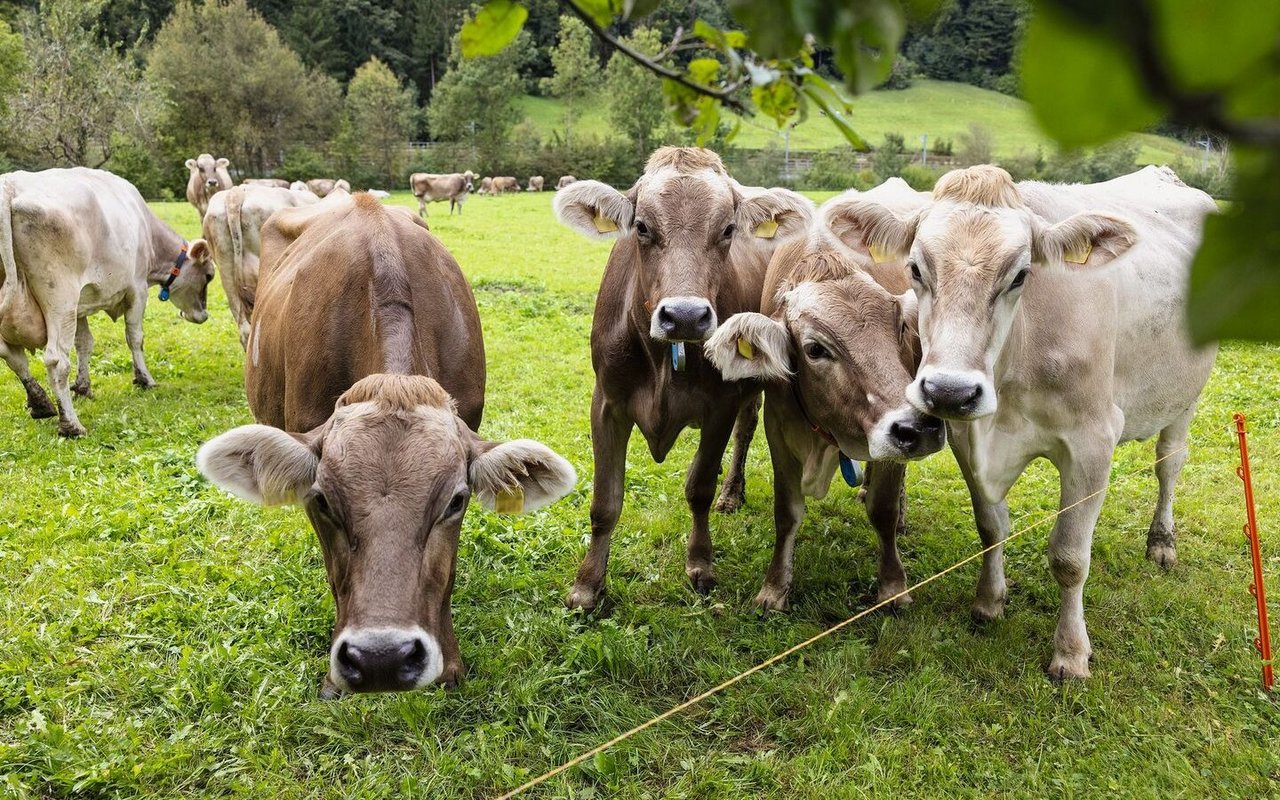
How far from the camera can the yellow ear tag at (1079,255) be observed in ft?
11.6

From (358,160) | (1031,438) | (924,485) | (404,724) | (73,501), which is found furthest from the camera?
(358,160)

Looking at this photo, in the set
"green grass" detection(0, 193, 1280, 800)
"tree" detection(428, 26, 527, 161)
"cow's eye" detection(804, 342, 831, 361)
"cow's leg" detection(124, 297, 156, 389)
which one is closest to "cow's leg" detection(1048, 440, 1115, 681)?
"green grass" detection(0, 193, 1280, 800)

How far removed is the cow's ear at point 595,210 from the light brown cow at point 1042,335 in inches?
46.0

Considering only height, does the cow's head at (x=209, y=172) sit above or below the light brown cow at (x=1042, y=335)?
below

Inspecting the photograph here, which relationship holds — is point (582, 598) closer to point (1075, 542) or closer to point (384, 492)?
point (384, 492)

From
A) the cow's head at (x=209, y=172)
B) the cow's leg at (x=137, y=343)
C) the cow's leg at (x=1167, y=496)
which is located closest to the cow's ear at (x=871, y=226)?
the cow's leg at (x=1167, y=496)

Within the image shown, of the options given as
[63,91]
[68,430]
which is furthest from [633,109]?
[68,430]

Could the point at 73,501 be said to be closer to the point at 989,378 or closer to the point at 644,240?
the point at 644,240

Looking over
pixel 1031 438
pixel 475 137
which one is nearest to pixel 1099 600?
pixel 1031 438

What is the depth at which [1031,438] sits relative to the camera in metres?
3.85

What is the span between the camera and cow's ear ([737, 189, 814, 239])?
4488 mm

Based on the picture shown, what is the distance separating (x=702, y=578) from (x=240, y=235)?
698 centimetres

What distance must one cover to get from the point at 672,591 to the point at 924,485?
2598 mm

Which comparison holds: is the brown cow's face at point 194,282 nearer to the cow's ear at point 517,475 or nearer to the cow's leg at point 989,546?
the cow's ear at point 517,475
